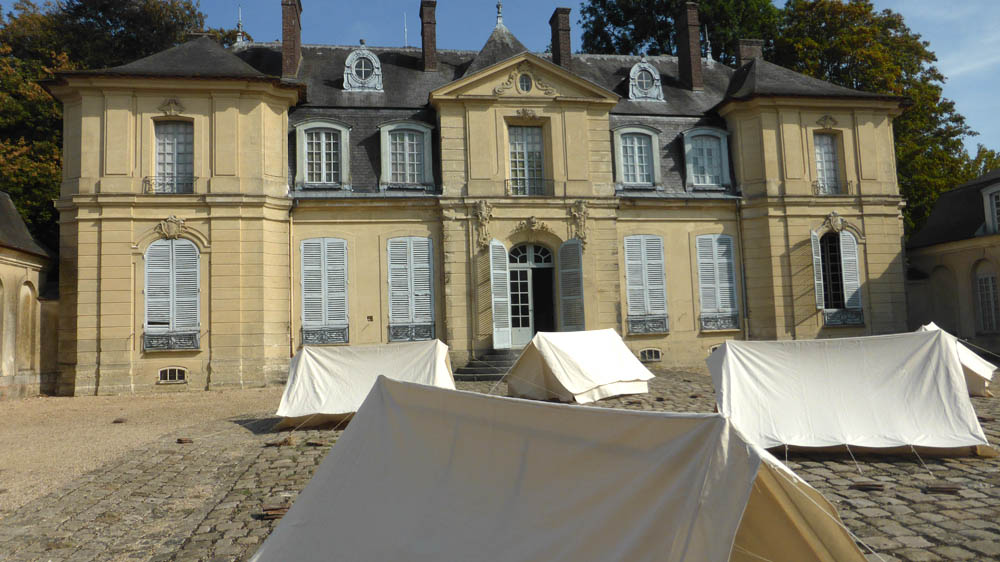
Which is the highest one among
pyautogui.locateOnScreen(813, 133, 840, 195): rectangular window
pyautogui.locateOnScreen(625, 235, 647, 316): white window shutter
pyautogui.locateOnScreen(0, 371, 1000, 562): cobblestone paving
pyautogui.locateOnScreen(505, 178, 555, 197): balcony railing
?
pyautogui.locateOnScreen(813, 133, 840, 195): rectangular window

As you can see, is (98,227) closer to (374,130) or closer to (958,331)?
(374,130)

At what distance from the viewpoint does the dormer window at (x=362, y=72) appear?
17.5 meters

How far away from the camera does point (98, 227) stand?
1480 centimetres

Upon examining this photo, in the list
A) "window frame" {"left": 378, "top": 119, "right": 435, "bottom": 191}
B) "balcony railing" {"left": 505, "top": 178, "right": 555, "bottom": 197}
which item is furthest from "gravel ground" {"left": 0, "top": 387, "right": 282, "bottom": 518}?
"balcony railing" {"left": 505, "top": 178, "right": 555, "bottom": 197}

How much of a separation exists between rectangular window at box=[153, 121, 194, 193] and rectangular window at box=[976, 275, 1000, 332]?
20.1 meters

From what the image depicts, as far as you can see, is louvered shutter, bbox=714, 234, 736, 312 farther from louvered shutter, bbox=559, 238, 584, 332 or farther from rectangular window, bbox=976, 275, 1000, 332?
rectangular window, bbox=976, 275, 1000, 332

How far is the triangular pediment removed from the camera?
16484 mm

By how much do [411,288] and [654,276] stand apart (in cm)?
620

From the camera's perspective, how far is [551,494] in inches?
113

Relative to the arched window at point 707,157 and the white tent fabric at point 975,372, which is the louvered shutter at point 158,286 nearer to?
the arched window at point 707,157

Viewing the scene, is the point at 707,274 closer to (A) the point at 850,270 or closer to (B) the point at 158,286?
(A) the point at 850,270

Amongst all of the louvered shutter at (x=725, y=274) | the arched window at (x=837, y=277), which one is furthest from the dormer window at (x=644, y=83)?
the arched window at (x=837, y=277)

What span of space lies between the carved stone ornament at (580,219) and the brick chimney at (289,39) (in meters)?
7.92

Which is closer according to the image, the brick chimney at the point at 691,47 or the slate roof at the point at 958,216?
the slate roof at the point at 958,216
